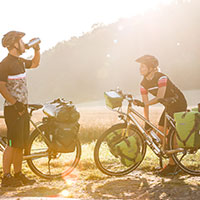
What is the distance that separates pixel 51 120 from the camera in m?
5.45

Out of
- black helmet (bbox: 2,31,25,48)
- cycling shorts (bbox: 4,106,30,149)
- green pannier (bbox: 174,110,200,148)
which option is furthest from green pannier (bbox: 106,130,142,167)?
black helmet (bbox: 2,31,25,48)

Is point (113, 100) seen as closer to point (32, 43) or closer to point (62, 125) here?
point (62, 125)

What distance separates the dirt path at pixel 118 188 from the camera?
15.3 feet

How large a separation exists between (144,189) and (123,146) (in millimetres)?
877

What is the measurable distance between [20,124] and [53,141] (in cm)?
57

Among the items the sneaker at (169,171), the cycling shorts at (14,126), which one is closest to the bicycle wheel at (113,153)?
the sneaker at (169,171)

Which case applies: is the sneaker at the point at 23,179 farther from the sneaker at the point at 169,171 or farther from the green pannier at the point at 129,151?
the sneaker at the point at 169,171

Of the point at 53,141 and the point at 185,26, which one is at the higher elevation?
the point at 185,26

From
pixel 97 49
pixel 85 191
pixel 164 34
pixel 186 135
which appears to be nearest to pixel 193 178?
pixel 186 135

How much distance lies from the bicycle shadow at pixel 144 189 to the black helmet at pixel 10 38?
245cm

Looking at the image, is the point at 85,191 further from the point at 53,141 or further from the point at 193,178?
the point at 193,178

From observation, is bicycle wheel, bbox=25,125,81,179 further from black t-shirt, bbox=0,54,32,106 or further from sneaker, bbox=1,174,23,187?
black t-shirt, bbox=0,54,32,106

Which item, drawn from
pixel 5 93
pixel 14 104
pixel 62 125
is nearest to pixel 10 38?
pixel 5 93

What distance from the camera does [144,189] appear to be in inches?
194
